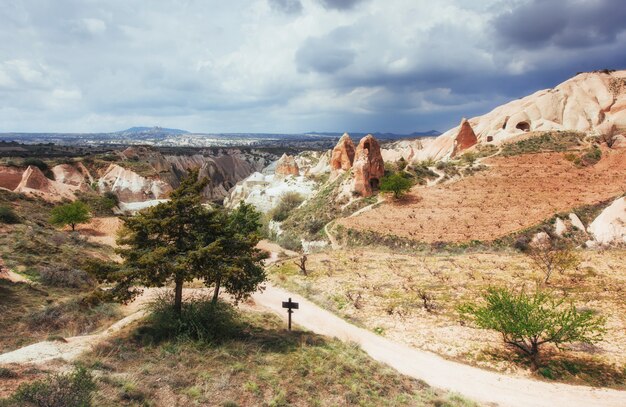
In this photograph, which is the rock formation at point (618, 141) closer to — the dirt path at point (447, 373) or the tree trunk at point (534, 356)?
the tree trunk at point (534, 356)

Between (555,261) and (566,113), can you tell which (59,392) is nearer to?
(555,261)

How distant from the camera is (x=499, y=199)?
39906 millimetres

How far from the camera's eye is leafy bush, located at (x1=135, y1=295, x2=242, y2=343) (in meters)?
12.8

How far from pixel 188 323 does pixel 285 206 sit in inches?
1807

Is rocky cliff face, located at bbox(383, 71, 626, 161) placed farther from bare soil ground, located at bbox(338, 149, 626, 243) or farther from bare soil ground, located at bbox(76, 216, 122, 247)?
bare soil ground, located at bbox(76, 216, 122, 247)

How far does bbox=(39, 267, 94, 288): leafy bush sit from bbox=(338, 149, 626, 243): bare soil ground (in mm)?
26977

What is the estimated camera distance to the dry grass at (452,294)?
569 inches

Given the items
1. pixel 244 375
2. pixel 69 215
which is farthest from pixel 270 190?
pixel 244 375

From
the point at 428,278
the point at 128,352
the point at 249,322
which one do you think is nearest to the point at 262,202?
the point at 428,278

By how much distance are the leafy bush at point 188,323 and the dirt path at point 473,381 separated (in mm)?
5201

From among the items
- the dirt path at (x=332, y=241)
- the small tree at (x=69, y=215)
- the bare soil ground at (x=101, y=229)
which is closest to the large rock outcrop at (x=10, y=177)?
the bare soil ground at (x=101, y=229)

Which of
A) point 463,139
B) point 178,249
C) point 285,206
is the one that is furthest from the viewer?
Answer: point 463,139

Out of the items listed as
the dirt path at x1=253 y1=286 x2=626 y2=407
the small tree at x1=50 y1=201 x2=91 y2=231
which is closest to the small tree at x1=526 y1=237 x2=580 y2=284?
the dirt path at x1=253 y1=286 x2=626 y2=407

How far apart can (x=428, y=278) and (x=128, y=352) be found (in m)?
19.2
